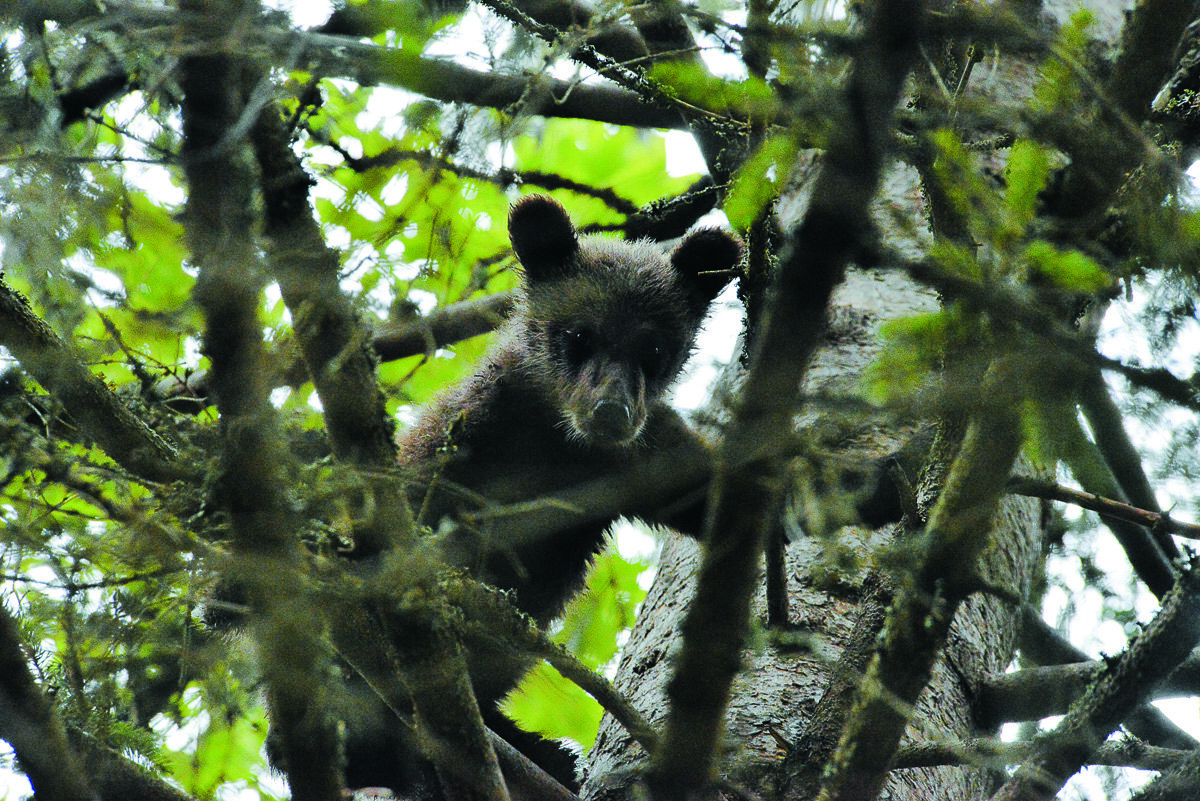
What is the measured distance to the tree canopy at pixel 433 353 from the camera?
184cm

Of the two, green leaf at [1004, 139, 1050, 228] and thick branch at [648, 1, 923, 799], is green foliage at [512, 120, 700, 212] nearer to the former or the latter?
green leaf at [1004, 139, 1050, 228]

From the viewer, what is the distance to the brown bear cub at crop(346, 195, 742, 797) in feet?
14.5

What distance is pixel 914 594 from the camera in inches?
78.7

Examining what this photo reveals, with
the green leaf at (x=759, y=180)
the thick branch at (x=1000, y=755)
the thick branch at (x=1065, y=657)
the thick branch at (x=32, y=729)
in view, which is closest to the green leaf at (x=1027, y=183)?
the green leaf at (x=759, y=180)

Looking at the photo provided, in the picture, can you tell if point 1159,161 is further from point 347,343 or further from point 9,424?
point 9,424

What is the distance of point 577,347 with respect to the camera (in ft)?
17.3

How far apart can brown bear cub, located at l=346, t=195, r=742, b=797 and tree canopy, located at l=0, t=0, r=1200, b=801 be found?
3.80ft

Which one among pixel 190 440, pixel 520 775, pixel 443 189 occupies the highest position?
pixel 443 189

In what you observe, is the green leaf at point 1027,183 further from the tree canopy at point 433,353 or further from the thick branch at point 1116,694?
the thick branch at point 1116,694

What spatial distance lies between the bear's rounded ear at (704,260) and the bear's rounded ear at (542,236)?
704 millimetres

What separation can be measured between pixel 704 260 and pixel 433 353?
3436mm

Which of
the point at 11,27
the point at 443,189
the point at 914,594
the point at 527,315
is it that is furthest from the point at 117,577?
the point at 527,315

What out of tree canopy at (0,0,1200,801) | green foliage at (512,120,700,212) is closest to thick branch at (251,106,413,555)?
tree canopy at (0,0,1200,801)

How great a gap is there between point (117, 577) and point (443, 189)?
171 cm
